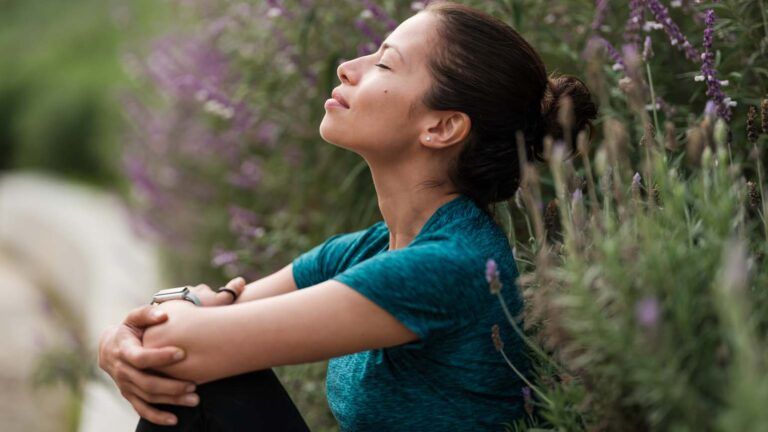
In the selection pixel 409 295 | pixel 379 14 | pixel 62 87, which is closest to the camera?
pixel 409 295

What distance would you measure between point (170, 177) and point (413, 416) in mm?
3266

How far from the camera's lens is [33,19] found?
46.2ft

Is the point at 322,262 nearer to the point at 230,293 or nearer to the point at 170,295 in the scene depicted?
the point at 230,293

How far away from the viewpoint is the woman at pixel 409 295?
1.77 m

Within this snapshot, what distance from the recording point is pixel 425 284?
1.76 m

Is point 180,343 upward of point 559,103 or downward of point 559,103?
downward

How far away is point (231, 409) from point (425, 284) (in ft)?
1.66

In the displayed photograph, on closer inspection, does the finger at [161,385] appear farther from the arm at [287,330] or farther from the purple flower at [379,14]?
the purple flower at [379,14]

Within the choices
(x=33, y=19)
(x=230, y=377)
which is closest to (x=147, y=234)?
(x=230, y=377)

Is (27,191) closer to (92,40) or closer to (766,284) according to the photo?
(92,40)

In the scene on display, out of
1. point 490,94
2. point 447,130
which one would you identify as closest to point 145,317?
point 447,130

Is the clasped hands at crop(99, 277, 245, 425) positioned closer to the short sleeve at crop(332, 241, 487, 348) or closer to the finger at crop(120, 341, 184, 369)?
the finger at crop(120, 341, 184, 369)

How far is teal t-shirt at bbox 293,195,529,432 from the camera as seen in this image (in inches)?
69.2

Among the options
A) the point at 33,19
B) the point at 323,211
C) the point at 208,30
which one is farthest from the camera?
the point at 33,19
